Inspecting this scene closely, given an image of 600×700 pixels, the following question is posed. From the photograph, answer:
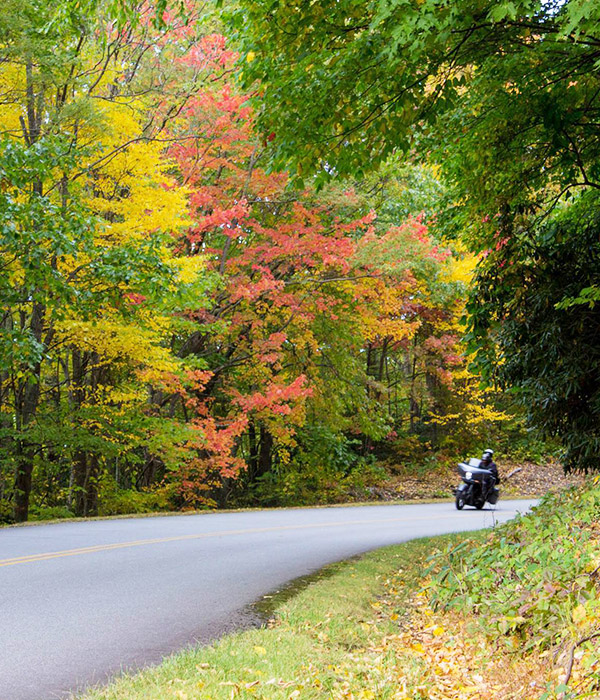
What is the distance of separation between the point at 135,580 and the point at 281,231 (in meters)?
11.7

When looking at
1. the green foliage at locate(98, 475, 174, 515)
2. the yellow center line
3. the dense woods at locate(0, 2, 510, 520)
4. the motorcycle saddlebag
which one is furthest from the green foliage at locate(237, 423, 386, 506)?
the yellow center line

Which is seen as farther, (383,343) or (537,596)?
(383,343)

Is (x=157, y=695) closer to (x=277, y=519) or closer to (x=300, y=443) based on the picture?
(x=277, y=519)

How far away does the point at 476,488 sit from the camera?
57.1ft

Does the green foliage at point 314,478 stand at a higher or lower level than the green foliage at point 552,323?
lower

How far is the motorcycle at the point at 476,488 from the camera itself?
56.2ft

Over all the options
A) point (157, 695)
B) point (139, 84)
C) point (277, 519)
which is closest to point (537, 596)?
point (157, 695)

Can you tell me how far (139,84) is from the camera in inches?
576

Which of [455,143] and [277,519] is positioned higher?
[455,143]

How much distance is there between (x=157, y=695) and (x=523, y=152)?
602cm

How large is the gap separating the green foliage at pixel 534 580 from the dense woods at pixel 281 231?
1.50m

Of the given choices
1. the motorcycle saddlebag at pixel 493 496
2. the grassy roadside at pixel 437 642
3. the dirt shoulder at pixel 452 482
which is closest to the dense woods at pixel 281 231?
the dirt shoulder at pixel 452 482

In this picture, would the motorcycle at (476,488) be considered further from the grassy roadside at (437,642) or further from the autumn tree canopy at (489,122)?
the grassy roadside at (437,642)

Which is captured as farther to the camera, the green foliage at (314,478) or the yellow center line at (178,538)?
the green foliage at (314,478)
